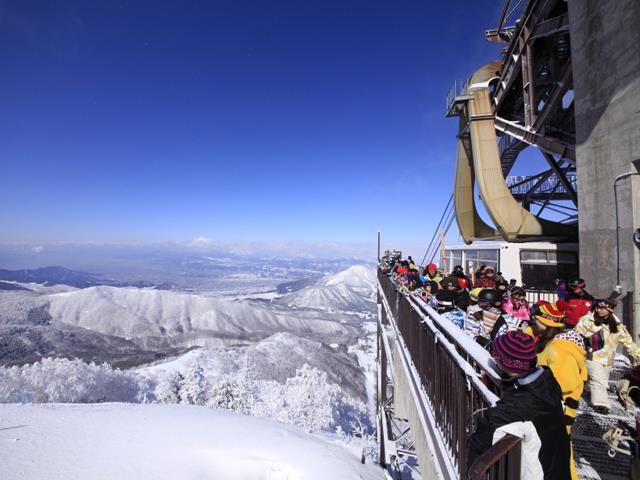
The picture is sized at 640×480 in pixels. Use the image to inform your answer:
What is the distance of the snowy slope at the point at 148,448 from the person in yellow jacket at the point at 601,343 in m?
7.06

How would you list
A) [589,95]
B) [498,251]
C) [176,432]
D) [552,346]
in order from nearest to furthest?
[552,346] → [589,95] → [176,432] → [498,251]

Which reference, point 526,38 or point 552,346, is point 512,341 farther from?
point 526,38

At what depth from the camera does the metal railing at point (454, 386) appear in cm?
238

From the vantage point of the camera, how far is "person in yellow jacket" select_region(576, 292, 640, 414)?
466cm

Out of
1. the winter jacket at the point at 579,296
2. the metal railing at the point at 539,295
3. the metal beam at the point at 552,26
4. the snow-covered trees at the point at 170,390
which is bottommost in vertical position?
the snow-covered trees at the point at 170,390

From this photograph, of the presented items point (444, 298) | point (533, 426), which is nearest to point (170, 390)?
point (444, 298)

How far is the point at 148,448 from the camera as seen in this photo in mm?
7797

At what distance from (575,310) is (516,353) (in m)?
4.70

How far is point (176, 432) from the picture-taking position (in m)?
9.27

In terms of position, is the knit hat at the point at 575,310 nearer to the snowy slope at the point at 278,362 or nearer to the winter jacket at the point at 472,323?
the winter jacket at the point at 472,323

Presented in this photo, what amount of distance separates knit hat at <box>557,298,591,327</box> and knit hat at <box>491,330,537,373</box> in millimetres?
4370

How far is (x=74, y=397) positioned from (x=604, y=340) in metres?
47.8


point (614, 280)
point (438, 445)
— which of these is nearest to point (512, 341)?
point (438, 445)

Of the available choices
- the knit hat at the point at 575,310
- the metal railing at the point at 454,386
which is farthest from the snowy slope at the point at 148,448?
the knit hat at the point at 575,310
